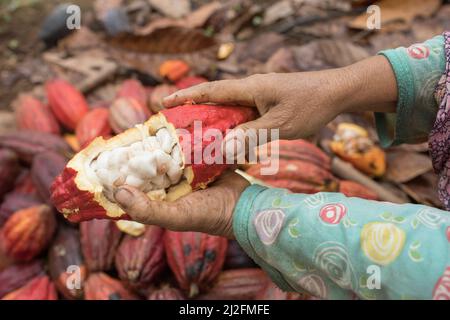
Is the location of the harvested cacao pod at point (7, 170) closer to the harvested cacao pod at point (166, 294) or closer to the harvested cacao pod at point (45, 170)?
the harvested cacao pod at point (45, 170)

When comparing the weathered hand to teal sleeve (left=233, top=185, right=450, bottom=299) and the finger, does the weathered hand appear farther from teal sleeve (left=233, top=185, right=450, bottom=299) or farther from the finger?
the finger

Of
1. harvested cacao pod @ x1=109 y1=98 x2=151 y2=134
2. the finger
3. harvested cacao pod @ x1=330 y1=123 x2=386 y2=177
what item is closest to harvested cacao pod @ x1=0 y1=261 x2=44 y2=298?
harvested cacao pod @ x1=109 y1=98 x2=151 y2=134

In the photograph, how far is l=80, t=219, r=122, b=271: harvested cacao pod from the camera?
171cm

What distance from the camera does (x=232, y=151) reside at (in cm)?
120

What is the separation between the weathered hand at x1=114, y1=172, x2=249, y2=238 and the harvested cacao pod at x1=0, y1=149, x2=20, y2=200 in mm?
1059

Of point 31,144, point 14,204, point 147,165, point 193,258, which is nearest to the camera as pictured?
point 147,165

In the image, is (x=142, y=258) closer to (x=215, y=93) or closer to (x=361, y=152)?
(x=215, y=93)

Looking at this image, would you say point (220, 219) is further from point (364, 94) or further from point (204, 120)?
point (364, 94)

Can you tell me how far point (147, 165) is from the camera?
45.1 inches

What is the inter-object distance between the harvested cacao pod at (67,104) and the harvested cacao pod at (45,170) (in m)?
0.33

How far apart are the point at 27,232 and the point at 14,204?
0.63ft

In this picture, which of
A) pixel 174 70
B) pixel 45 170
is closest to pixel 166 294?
pixel 45 170
